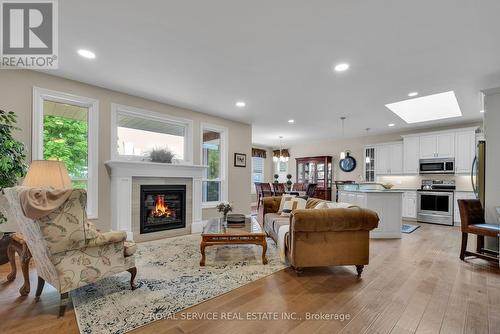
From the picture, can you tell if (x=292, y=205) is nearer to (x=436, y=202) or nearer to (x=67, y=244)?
(x=67, y=244)

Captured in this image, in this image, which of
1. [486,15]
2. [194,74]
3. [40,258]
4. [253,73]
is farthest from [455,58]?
[40,258]

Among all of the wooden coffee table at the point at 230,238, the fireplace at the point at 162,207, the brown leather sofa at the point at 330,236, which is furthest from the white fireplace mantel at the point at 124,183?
the brown leather sofa at the point at 330,236

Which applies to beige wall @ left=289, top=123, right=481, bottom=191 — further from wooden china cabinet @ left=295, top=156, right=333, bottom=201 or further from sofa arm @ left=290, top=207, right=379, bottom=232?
sofa arm @ left=290, top=207, right=379, bottom=232

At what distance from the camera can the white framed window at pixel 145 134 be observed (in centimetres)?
418

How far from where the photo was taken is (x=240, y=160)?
6074 millimetres

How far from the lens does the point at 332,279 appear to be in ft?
8.96

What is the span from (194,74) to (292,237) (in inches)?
102

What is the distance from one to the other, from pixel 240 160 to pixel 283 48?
3615mm

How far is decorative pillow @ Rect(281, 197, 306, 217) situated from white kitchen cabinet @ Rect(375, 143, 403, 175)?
435cm

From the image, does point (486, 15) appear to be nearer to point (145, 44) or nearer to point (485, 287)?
point (485, 287)

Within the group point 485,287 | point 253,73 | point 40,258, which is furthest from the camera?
point 253,73

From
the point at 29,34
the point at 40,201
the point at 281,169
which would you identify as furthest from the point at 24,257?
the point at 281,169

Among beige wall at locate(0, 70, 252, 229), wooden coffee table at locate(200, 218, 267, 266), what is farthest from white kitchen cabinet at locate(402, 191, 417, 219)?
wooden coffee table at locate(200, 218, 267, 266)

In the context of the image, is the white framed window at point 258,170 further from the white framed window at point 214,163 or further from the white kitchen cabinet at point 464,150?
the white kitchen cabinet at point 464,150
